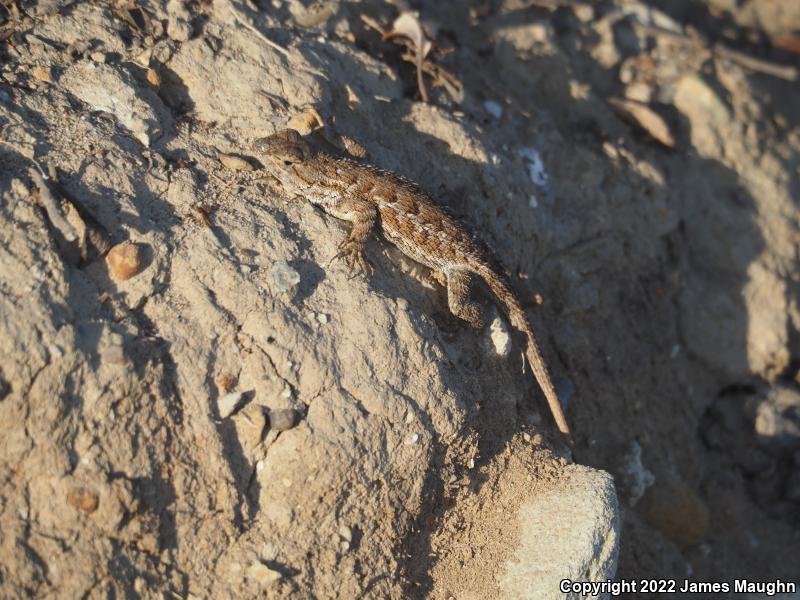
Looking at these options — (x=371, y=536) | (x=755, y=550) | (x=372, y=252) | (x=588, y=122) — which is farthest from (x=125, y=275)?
(x=755, y=550)

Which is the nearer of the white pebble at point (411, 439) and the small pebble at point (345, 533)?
the small pebble at point (345, 533)

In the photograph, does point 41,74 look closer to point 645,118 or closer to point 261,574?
point 261,574

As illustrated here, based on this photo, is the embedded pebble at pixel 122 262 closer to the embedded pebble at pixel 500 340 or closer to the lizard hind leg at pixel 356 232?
the lizard hind leg at pixel 356 232

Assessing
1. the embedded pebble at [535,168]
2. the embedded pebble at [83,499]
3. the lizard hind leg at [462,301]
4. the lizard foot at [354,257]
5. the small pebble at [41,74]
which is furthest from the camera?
the embedded pebble at [535,168]

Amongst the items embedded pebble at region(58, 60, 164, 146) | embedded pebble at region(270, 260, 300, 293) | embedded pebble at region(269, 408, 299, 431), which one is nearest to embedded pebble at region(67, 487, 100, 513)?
embedded pebble at region(269, 408, 299, 431)

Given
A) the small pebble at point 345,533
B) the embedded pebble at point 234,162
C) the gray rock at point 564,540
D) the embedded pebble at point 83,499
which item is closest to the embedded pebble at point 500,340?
the gray rock at point 564,540

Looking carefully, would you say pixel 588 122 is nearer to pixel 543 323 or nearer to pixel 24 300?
pixel 543 323

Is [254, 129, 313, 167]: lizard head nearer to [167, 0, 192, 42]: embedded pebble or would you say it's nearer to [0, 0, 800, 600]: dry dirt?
[0, 0, 800, 600]: dry dirt

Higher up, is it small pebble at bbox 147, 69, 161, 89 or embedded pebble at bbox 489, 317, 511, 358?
small pebble at bbox 147, 69, 161, 89
